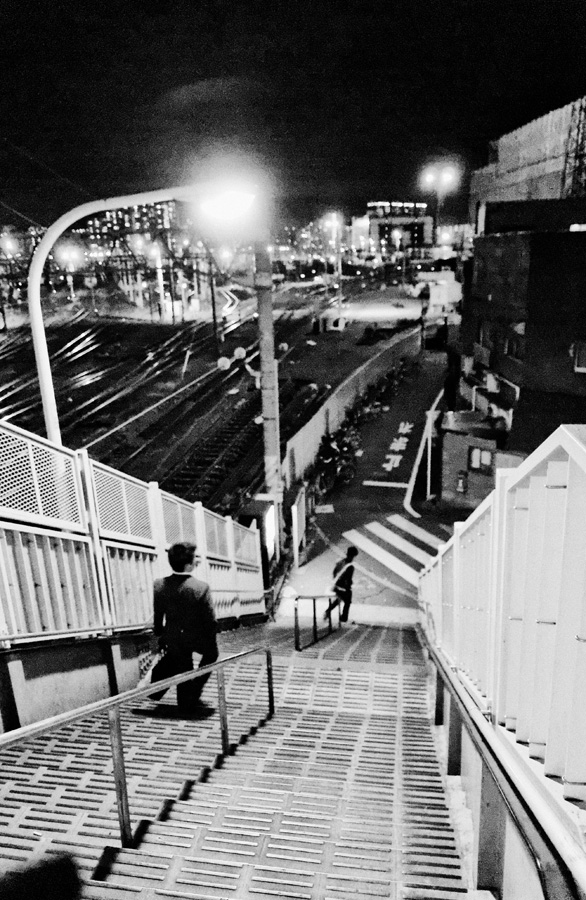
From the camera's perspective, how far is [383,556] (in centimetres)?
1677

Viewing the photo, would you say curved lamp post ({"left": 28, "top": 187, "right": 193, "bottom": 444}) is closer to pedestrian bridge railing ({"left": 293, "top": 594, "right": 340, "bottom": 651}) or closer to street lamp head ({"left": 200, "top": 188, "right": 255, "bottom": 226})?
street lamp head ({"left": 200, "top": 188, "right": 255, "bottom": 226})

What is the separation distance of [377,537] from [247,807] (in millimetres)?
14956

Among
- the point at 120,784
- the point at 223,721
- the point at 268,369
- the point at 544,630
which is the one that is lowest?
the point at 223,721

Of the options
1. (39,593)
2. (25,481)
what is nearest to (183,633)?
(39,593)

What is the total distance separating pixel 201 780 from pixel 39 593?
221 cm

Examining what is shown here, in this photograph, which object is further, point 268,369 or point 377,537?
point 377,537

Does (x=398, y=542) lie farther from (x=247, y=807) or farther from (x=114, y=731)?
(x=114, y=731)

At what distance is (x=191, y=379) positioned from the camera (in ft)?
102

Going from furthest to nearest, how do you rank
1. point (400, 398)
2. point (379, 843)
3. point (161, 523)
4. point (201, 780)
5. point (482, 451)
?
point (400, 398) < point (482, 451) < point (161, 523) < point (201, 780) < point (379, 843)

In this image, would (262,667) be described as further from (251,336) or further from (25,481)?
(251,336)

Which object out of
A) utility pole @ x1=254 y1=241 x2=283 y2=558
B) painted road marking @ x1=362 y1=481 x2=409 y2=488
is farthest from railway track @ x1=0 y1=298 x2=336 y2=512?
painted road marking @ x1=362 y1=481 x2=409 y2=488

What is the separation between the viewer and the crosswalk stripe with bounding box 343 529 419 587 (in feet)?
51.5

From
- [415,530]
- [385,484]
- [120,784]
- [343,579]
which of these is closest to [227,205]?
[120,784]

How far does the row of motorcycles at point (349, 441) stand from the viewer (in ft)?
68.9
